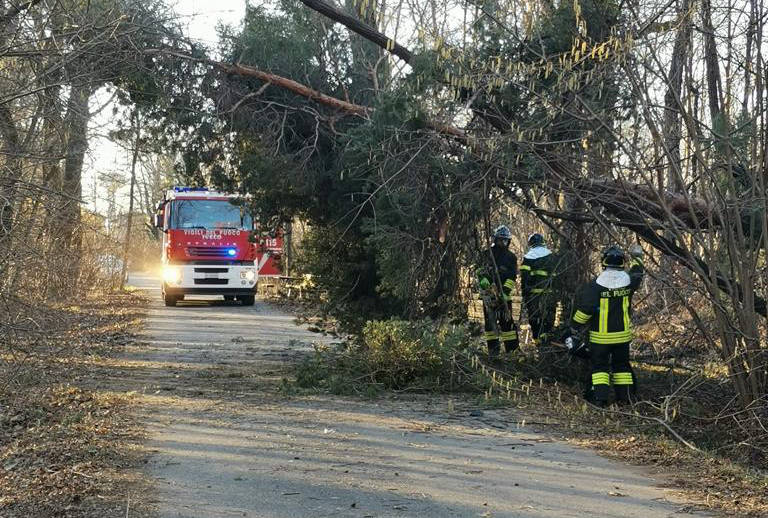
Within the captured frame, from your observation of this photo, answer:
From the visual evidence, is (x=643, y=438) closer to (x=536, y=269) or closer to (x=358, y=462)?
(x=358, y=462)

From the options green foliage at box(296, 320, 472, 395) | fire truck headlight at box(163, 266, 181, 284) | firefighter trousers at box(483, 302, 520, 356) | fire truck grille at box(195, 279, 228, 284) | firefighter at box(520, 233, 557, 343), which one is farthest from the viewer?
fire truck grille at box(195, 279, 228, 284)

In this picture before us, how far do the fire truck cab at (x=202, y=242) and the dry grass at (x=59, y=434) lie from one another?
39.0ft

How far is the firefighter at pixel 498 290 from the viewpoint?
11.2m

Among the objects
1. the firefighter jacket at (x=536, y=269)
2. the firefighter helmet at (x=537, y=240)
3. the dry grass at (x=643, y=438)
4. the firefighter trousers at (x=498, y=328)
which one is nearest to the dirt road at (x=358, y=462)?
the dry grass at (x=643, y=438)

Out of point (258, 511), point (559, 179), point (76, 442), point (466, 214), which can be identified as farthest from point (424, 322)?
point (258, 511)

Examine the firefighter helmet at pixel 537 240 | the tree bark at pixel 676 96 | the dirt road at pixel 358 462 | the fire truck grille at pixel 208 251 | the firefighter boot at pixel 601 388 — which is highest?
the tree bark at pixel 676 96

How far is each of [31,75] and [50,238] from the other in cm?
270

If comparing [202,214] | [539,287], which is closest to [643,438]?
[539,287]

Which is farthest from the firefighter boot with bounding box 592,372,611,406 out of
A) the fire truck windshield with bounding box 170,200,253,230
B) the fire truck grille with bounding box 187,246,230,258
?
the fire truck grille with bounding box 187,246,230,258

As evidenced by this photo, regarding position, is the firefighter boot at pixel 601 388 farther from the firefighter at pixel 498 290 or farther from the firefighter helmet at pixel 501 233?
the firefighter helmet at pixel 501 233

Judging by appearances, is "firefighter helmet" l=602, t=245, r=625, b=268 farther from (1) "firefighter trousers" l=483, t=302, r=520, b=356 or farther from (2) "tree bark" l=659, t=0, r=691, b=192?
(1) "firefighter trousers" l=483, t=302, r=520, b=356

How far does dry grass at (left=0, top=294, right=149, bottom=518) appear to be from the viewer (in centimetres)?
540

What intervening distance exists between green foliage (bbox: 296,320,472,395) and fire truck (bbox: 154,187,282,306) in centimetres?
1438

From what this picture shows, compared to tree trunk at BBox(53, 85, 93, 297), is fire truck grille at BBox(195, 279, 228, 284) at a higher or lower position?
lower
